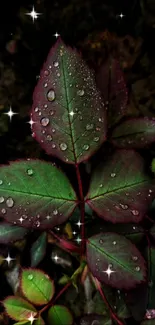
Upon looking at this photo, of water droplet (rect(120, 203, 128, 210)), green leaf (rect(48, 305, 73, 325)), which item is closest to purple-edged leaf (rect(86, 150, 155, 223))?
water droplet (rect(120, 203, 128, 210))

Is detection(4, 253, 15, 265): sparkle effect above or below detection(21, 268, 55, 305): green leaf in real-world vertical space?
above

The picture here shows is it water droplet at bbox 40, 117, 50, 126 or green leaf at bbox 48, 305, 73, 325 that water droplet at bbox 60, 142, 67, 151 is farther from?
green leaf at bbox 48, 305, 73, 325

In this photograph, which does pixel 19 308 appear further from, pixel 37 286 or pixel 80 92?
pixel 80 92

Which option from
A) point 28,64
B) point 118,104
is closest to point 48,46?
point 28,64

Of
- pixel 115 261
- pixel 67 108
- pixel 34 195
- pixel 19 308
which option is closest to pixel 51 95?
pixel 67 108

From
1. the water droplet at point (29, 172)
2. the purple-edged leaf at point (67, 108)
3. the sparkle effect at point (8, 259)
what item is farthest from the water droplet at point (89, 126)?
the sparkle effect at point (8, 259)
